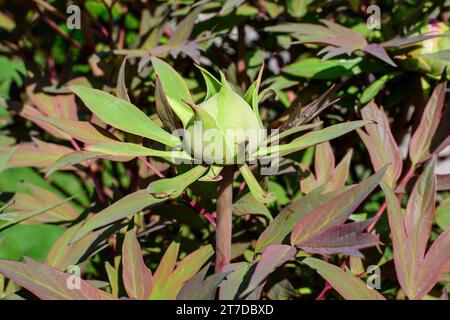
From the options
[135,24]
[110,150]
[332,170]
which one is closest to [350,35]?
[332,170]

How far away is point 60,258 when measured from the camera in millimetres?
705

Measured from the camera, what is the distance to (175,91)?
0.60 metres

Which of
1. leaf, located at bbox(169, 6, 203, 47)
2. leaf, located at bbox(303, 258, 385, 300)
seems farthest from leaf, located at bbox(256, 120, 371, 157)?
leaf, located at bbox(169, 6, 203, 47)

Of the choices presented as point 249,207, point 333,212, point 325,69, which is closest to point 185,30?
point 325,69

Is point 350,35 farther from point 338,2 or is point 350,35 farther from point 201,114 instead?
point 201,114

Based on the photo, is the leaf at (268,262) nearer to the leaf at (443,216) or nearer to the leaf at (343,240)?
the leaf at (343,240)

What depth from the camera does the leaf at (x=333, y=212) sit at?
52 centimetres

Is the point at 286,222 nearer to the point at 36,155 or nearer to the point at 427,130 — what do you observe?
the point at 427,130

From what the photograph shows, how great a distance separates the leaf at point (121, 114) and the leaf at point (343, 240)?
0.16 m

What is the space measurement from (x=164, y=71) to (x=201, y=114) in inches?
5.1

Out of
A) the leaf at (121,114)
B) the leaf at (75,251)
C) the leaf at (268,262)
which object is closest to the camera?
the leaf at (268,262)

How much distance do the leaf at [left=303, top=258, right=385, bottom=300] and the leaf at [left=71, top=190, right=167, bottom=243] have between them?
153 mm

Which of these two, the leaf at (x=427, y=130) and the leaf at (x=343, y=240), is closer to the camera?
the leaf at (x=343, y=240)

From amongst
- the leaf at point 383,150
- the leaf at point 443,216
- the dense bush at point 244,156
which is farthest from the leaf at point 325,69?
the leaf at point 443,216
